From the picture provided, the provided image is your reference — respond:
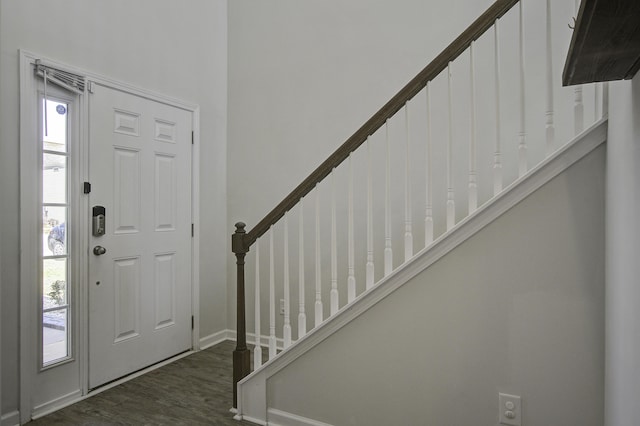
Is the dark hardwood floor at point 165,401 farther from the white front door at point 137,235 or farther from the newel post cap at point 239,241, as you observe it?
the newel post cap at point 239,241

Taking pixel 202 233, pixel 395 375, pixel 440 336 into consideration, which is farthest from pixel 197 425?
pixel 202 233

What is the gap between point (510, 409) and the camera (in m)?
1.61

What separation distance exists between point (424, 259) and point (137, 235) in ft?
7.13

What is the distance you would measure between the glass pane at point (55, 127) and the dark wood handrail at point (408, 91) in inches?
54.6

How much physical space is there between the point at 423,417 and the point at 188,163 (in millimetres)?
2607

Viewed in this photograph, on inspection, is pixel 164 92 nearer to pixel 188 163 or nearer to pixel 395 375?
pixel 188 163

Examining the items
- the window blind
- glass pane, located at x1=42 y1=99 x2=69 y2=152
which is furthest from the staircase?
the window blind

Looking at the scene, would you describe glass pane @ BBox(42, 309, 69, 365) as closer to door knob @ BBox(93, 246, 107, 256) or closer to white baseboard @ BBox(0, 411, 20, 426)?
white baseboard @ BBox(0, 411, 20, 426)

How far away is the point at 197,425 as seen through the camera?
86.1 inches

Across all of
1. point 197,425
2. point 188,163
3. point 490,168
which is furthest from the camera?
point 188,163

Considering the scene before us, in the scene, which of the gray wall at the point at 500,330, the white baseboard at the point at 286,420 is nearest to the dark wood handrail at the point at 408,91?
the gray wall at the point at 500,330

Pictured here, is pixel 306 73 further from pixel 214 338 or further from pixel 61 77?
pixel 214 338

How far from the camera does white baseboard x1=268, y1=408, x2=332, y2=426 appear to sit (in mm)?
2055

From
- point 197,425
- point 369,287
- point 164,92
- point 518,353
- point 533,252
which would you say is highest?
point 164,92
